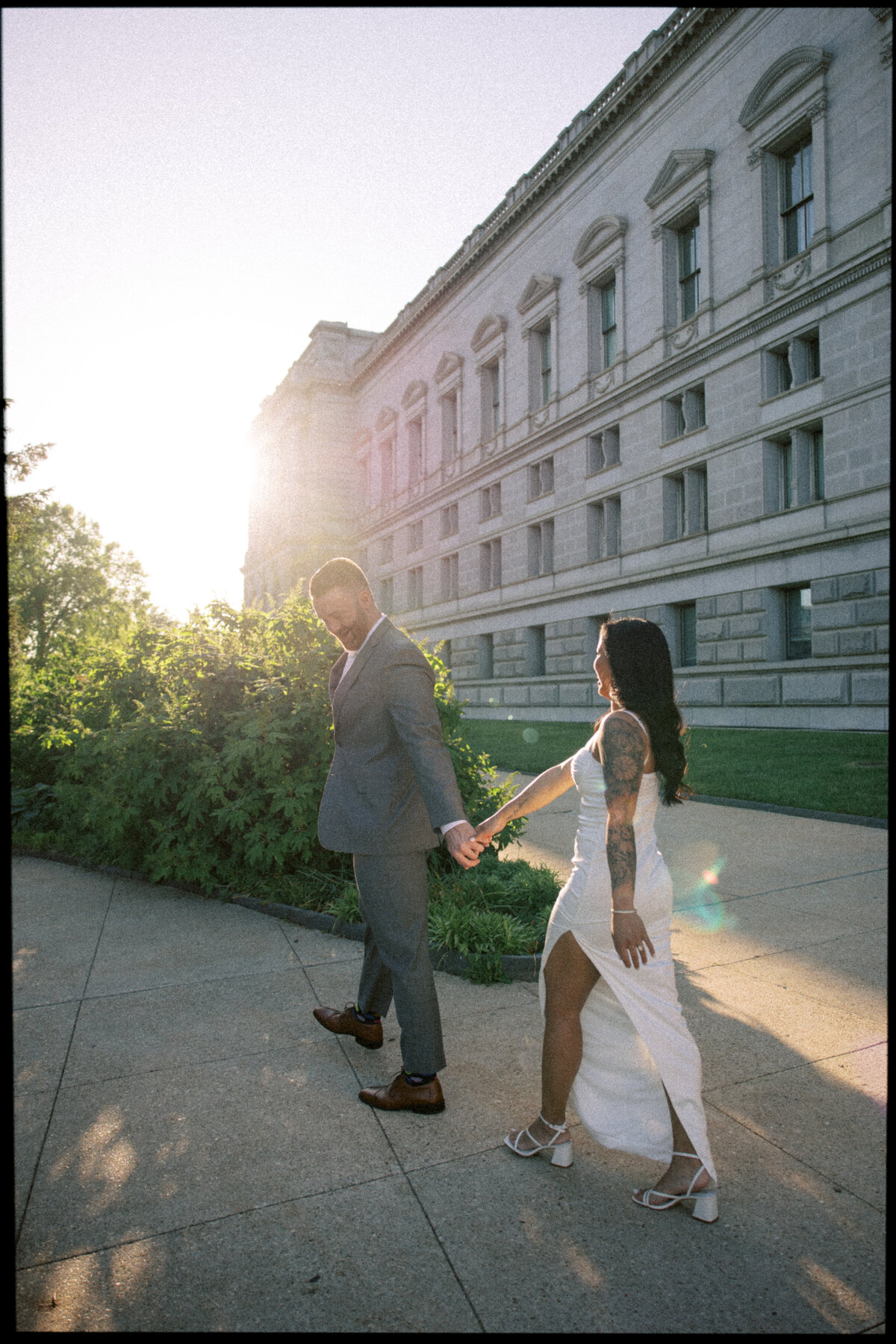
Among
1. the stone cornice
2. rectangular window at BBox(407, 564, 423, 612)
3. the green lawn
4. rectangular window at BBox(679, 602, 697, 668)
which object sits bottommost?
the green lawn

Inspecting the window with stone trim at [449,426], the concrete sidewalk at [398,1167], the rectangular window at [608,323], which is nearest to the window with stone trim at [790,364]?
the rectangular window at [608,323]

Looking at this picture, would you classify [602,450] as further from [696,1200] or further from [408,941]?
[696,1200]

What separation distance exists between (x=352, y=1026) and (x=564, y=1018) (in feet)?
4.65

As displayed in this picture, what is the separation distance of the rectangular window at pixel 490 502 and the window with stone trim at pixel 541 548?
8.66 feet

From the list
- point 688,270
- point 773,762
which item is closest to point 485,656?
point 688,270

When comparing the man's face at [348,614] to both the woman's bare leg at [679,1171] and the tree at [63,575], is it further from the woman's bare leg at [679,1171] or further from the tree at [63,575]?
the tree at [63,575]

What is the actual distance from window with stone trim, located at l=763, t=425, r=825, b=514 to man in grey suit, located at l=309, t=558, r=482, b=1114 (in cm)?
1817

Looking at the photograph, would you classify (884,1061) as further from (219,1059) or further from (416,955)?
(219,1059)

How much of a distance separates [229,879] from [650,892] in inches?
183

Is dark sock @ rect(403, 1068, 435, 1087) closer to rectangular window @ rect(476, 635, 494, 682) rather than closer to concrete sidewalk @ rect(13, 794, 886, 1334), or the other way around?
concrete sidewalk @ rect(13, 794, 886, 1334)

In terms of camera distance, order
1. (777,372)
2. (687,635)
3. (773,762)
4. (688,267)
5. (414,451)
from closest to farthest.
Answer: (773,762) → (777,372) → (687,635) → (688,267) → (414,451)

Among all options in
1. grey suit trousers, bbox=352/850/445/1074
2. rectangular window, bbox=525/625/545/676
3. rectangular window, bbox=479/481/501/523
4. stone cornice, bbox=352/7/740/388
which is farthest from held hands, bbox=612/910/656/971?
rectangular window, bbox=479/481/501/523

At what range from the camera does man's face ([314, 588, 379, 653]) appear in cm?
369

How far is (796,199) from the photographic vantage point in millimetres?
20531
